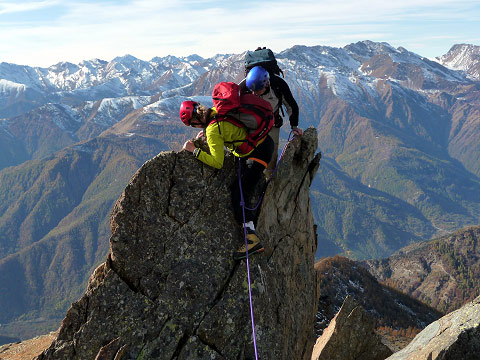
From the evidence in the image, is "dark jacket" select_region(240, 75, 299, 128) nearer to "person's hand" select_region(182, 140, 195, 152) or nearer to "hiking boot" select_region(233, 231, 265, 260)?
"person's hand" select_region(182, 140, 195, 152)

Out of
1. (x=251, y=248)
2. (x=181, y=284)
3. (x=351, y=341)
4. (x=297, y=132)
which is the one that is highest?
(x=297, y=132)

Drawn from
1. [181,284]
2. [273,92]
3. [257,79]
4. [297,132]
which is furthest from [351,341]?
[257,79]

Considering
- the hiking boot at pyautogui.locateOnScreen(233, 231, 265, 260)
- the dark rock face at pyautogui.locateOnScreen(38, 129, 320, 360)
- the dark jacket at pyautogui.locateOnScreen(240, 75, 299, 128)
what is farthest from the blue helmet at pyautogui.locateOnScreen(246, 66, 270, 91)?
the hiking boot at pyautogui.locateOnScreen(233, 231, 265, 260)

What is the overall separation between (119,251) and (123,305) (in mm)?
1793

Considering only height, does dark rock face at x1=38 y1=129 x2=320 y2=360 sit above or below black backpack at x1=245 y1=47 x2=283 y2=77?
below

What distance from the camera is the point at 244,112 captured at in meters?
14.6

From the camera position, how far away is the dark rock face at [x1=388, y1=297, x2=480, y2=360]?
13445 millimetres

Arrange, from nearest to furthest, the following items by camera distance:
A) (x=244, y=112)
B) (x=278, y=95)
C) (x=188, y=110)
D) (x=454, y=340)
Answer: (x=454, y=340), (x=244, y=112), (x=188, y=110), (x=278, y=95)

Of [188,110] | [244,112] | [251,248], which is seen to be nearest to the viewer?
[251,248]

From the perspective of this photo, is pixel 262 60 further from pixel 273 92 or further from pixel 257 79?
pixel 257 79

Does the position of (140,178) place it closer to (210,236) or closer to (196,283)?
(210,236)

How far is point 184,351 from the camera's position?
12.9 metres

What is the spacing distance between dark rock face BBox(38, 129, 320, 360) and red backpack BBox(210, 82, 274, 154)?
135 centimetres

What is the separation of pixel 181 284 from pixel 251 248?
274 cm
